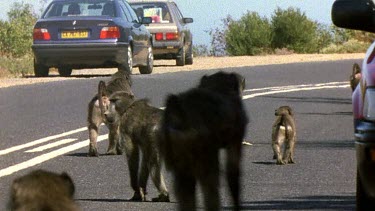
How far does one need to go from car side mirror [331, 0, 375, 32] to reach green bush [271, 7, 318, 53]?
145 ft

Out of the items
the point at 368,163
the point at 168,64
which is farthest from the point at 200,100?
the point at 168,64

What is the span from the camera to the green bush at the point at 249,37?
5110 centimetres

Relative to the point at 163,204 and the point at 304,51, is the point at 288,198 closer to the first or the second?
the point at 163,204

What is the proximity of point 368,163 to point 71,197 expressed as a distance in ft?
7.24

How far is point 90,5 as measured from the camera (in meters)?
27.6

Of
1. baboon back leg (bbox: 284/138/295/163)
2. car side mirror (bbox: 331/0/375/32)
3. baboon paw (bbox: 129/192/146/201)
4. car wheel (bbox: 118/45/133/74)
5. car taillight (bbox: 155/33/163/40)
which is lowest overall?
car taillight (bbox: 155/33/163/40)

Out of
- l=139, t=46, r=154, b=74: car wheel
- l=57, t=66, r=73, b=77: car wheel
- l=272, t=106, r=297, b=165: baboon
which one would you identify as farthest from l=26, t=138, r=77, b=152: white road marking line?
l=139, t=46, r=154, b=74: car wheel

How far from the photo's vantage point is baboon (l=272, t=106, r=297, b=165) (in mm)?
13109

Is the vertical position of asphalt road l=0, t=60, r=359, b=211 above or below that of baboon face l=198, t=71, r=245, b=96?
below

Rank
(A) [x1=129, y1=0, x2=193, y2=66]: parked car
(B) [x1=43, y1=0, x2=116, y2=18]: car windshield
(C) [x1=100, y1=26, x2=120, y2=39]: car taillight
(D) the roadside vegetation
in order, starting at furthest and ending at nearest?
(D) the roadside vegetation < (A) [x1=129, y1=0, x2=193, y2=66]: parked car < (B) [x1=43, y1=0, x2=116, y2=18]: car windshield < (C) [x1=100, y1=26, x2=120, y2=39]: car taillight

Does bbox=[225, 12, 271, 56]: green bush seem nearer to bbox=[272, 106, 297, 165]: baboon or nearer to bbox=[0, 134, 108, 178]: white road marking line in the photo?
bbox=[0, 134, 108, 178]: white road marking line

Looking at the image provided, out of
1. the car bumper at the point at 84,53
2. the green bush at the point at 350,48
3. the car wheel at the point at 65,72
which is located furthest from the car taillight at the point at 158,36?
the green bush at the point at 350,48

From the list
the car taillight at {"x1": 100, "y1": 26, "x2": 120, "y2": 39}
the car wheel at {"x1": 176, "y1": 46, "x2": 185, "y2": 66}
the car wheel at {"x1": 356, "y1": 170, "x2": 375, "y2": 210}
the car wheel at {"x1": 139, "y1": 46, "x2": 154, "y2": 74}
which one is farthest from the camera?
the car wheel at {"x1": 176, "y1": 46, "x2": 185, "y2": 66}

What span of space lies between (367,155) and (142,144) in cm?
329
